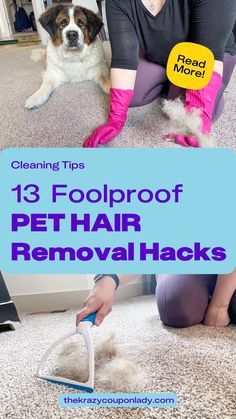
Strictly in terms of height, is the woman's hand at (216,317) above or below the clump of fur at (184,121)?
below

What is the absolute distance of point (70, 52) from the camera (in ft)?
1.96

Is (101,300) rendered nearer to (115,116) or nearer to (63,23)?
(115,116)

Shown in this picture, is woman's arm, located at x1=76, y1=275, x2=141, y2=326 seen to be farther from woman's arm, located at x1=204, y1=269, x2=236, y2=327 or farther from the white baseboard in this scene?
woman's arm, located at x1=204, y1=269, x2=236, y2=327

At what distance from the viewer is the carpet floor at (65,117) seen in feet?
1.40

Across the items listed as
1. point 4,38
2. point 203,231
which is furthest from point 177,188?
point 4,38

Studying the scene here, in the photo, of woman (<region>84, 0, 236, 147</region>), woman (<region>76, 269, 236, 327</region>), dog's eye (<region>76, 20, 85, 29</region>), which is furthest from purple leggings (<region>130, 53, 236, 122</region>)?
woman (<region>76, 269, 236, 327</region>)

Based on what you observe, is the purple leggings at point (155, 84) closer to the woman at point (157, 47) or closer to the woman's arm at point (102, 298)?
the woman at point (157, 47)

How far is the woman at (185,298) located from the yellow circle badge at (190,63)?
0.20 meters

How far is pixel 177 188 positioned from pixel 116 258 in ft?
0.26

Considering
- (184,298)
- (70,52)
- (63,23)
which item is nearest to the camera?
(184,298)

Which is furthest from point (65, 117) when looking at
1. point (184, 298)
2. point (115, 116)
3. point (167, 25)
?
point (184, 298)

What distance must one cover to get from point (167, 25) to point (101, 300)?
282 mm

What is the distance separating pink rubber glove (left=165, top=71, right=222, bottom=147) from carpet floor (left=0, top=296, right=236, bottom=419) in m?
0.18

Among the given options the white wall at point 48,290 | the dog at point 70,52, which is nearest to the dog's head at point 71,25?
the dog at point 70,52
